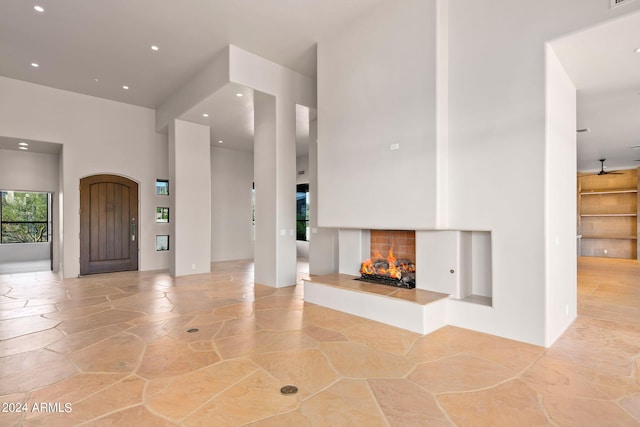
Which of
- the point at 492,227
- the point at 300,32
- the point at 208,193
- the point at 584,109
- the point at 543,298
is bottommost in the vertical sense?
the point at 543,298

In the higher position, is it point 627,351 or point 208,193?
point 208,193

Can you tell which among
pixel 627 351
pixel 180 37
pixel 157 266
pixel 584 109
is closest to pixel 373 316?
pixel 627 351

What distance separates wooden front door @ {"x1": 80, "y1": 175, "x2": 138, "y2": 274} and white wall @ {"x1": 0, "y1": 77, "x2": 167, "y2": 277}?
183mm

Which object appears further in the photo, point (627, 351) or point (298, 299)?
point (298, 299)

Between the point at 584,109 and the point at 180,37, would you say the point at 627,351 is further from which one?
the point at 180,37

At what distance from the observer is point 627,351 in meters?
3.59

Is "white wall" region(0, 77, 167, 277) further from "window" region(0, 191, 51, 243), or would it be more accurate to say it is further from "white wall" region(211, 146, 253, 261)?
"window" region(0, 191, 51, 243)

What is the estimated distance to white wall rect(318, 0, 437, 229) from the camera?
444 centimetres

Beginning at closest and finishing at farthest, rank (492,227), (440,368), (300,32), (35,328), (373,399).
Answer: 1. (373,399)
2. (440,368)
3. (492,227)
4. (35,328)
5. (300,32)

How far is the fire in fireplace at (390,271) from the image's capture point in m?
5.08

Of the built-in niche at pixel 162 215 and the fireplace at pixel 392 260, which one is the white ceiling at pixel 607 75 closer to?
the fireplace at pixel 392 260

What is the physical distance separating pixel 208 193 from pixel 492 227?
23.4 feet

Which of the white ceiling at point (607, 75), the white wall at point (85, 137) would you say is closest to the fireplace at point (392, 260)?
the white ceiling at point (607, 75)

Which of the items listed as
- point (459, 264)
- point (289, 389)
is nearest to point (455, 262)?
point (459, 264)
